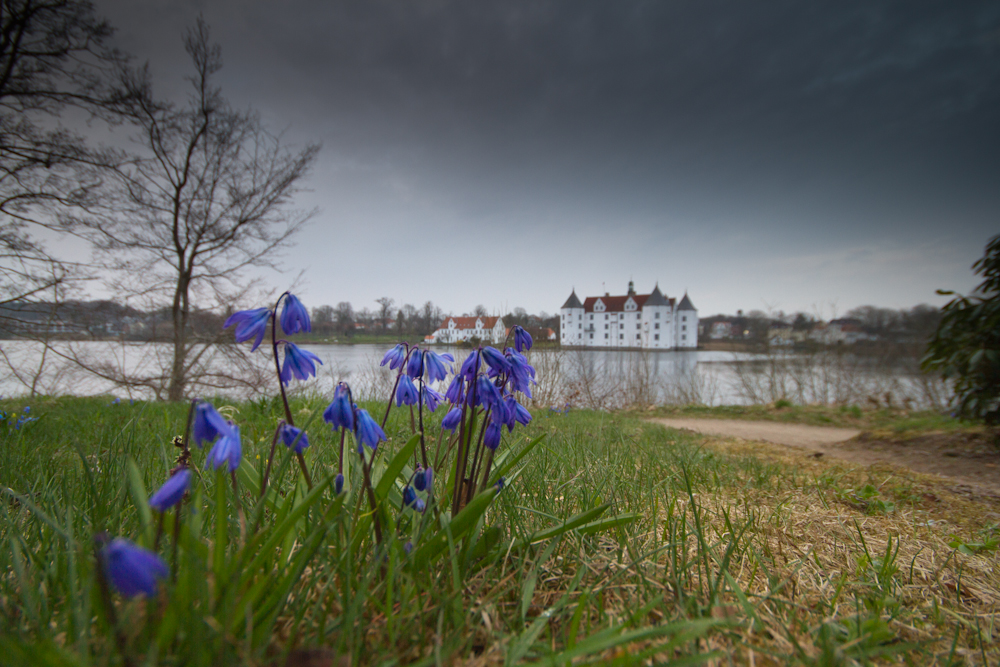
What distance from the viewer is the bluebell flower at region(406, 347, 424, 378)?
4.68ft

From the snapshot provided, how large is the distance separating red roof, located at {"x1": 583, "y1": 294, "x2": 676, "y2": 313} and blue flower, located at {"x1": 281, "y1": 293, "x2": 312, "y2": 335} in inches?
2722

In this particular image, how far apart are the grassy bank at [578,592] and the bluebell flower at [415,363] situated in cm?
55

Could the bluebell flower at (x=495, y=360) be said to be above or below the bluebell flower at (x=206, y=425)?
above

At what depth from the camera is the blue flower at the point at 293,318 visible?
1169 mm

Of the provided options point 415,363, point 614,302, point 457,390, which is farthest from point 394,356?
point 614,302

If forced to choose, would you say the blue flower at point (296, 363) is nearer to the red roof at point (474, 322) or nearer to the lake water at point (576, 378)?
the lake water at point (576, 378)

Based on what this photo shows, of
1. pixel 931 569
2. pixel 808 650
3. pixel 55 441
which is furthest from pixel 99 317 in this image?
pixel 931 569

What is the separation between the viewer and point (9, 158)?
17.3 ft

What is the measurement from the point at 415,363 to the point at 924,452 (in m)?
7.34

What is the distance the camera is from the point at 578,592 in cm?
126

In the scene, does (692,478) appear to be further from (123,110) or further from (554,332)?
(123,110)

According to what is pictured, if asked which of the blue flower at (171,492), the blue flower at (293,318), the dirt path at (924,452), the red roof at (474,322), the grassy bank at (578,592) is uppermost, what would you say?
the red roof at (474,322)

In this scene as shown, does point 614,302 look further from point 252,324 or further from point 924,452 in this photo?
point 252,324

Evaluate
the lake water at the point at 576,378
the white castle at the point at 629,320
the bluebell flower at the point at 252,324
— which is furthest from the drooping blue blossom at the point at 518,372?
the white castle at the point at 629,320
